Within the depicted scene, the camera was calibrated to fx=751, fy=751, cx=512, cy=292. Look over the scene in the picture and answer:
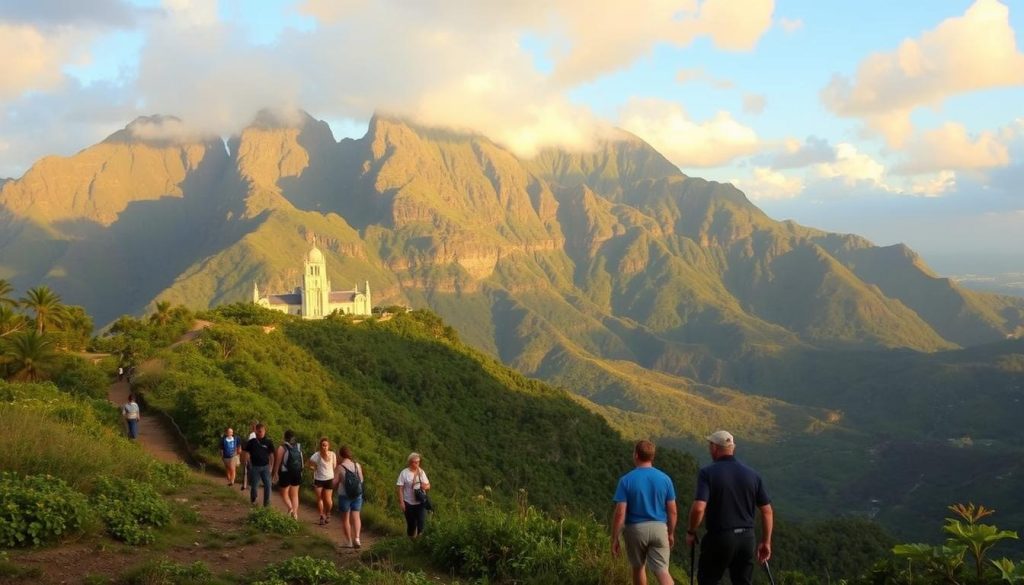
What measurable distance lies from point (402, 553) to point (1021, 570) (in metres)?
8.93

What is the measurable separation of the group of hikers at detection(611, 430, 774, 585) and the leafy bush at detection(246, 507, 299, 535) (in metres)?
7.68

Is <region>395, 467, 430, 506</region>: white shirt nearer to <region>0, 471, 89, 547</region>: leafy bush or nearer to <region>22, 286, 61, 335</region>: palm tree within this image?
<region>0, 471, 89, 547</region>: leafy bush

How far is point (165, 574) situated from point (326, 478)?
→ 6.98 metres

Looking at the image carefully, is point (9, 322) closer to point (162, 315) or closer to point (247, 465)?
point (162, 315)

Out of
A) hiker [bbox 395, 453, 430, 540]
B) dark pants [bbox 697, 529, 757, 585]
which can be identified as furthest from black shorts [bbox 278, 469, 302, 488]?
dark pants [bbox 697, 529, 757, 585]

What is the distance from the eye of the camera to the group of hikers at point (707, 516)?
9.62 meters

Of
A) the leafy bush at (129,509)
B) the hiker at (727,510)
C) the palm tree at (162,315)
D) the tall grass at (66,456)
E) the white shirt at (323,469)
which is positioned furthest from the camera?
the palm tree at (162,315)

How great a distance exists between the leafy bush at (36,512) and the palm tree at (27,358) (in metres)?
24.2

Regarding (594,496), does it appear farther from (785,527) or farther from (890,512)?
(890,512)

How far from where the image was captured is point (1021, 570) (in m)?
8.28

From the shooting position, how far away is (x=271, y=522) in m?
Answer: 15.0

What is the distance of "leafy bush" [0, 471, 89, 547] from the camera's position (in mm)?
10703

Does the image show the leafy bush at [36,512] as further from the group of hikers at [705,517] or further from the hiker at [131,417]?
the hiker at [131,417]

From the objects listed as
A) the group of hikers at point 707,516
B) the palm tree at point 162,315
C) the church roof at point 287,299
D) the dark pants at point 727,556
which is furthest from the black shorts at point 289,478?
the church roof at point 287,299
